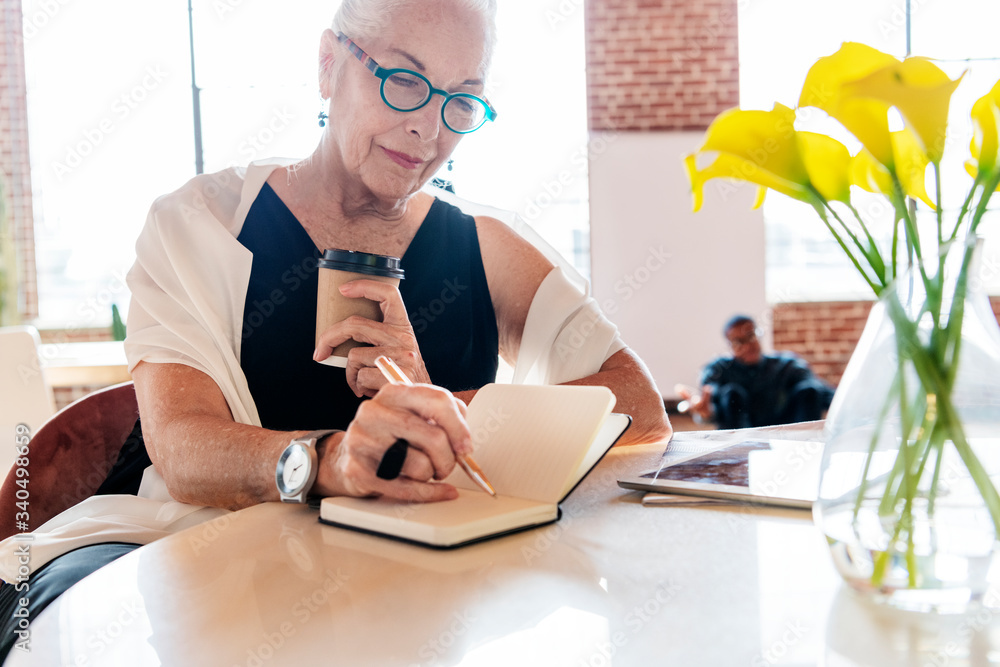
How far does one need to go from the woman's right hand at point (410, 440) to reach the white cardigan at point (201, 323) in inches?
14.4

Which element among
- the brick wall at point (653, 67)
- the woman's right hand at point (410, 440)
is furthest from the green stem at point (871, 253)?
the brick wall at point (653, 67)

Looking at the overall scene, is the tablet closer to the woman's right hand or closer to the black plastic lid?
the woman's right hand

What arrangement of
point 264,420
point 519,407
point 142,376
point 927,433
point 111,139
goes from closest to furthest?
point 927,433, point 519,407, point 142,376, point 264,420, point 111,139

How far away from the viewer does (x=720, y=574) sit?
0.62 m

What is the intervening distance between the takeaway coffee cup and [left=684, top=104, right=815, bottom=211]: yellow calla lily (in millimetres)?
569

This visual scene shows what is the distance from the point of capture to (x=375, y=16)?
4.43 ft

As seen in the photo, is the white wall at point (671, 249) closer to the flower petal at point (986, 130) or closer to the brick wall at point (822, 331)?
the brick wall at point (822, 331)

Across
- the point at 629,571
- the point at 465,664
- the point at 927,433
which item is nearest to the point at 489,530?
the point at 629,571

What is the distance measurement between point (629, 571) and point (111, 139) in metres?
6.24

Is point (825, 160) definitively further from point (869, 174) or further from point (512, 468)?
point (512, 468)

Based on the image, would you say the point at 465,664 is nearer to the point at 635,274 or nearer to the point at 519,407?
the point at 519,407

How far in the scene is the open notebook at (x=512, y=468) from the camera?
0.73 metres

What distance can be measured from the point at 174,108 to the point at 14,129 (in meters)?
1.27

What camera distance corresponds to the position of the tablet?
32.4 inches
